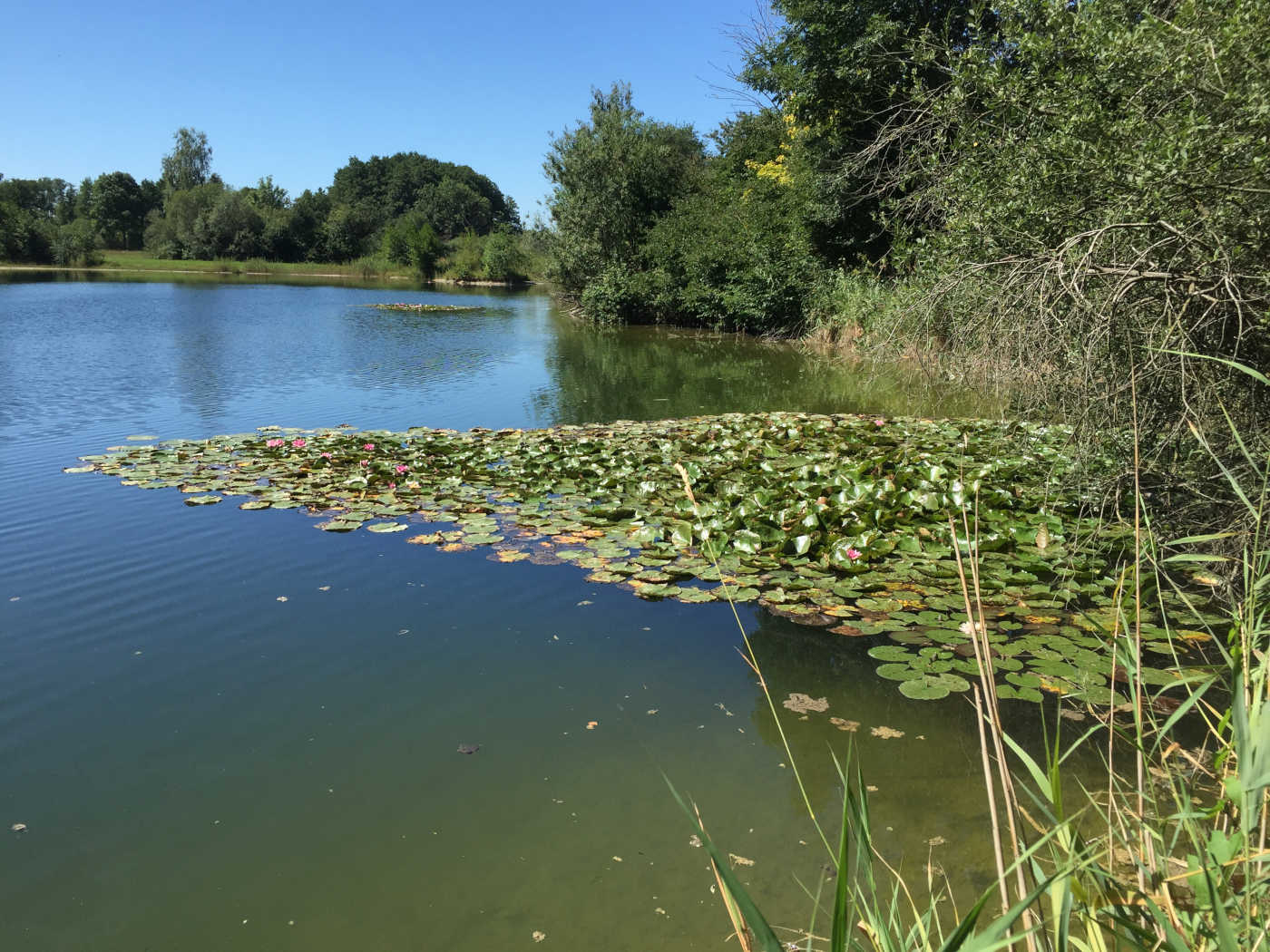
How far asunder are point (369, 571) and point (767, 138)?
23591mm

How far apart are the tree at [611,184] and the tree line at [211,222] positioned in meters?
30.1

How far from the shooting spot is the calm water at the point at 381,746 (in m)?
2.59

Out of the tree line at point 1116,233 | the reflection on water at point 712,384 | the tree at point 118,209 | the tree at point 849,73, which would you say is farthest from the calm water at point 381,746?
the tree at point 118,209

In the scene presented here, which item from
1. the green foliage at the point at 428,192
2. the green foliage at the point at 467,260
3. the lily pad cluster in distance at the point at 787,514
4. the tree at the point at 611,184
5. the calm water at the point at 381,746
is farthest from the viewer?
the green foliage at the point at 428,192

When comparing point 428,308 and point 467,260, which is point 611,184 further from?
point 467,260

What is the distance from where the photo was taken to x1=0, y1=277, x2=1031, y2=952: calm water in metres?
2.59

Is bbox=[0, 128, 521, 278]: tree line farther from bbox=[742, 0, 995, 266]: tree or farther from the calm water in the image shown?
the calm water

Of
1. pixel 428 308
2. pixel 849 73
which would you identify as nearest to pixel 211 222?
pixel 428 308

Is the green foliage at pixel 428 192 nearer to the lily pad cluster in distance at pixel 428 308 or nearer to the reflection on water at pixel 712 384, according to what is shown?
the lily pad cluster in distance at pixel 428 308

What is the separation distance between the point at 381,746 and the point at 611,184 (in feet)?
87.6

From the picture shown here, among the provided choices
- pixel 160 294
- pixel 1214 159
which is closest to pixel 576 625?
pixel 1214 159

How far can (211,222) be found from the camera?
62094 mm

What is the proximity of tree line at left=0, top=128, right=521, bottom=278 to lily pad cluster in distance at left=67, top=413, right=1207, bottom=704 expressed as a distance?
52.6 meters

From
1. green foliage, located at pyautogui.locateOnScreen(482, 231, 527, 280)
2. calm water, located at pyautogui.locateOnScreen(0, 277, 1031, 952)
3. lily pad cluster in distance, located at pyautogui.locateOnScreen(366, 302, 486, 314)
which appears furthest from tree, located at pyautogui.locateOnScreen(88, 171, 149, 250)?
calm water, located at pyautogui.locateOnScreen(0, 277, 1031, 952)
